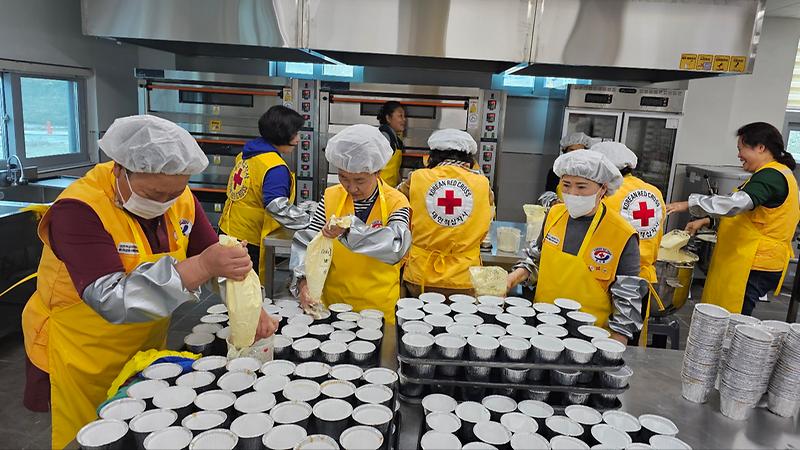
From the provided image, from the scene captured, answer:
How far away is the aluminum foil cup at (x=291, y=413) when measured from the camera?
1.14m

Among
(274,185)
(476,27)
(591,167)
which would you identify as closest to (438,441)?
(591,167)

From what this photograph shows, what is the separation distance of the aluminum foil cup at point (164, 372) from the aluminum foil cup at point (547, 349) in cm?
92

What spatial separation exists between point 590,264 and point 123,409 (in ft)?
5.21

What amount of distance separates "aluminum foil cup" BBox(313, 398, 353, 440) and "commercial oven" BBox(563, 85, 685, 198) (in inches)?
162

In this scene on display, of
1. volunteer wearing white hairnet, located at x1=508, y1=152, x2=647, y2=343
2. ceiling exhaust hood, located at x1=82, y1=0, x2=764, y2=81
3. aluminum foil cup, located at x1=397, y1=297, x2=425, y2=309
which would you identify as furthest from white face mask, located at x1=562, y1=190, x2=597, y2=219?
ceiling exhaust hood, located at x1=82, y1=0, x2=764, y2=81

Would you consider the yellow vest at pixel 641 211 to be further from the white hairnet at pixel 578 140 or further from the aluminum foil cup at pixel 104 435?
the aluminum foil cup at pixel 104 435

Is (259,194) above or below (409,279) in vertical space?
above

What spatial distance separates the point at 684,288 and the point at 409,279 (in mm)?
1625

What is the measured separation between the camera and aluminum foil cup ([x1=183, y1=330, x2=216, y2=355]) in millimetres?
1506

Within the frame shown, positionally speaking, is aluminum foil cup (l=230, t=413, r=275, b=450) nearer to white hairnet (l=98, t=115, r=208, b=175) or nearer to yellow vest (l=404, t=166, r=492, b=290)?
white hairnet (l=98, t=115, r=208, b=175)

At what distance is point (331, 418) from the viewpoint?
45.3 inches

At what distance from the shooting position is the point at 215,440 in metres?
1.04

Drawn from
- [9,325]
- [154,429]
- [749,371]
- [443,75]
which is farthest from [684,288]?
[9,325]

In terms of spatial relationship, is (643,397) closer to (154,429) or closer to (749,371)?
(749,371)
